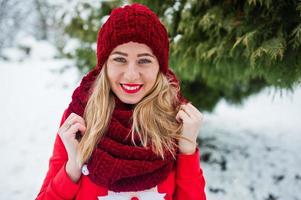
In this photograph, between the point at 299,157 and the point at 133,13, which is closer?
the point at 133,13

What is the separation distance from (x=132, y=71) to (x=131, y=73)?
11 millimetres

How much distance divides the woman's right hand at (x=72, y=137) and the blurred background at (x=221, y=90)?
1.23 meters

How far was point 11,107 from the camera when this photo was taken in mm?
6195

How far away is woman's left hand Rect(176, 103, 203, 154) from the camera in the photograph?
1579 millimetres

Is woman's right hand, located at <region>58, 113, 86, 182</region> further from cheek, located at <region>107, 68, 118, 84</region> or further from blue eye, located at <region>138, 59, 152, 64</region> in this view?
blue eye, located at <region>138, 59, 152, 64</region>

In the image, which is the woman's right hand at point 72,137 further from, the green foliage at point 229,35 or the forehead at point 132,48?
the green foliage at point 229,35

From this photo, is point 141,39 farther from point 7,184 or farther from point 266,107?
point 266,107

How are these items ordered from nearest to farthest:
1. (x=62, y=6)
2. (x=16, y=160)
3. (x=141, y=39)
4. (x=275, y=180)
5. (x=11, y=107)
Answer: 1. (x=141, y=39)
2. (x=275, y=180)
3. (x=62, y=6)
4. (x=16, y=160)
5. (x=11, y=107)

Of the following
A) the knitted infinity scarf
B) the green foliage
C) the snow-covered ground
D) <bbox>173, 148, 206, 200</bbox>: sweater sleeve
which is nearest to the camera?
the knitted infinity scarf

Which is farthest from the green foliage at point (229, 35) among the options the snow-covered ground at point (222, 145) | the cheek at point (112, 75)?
the cheek at point (112, 75)

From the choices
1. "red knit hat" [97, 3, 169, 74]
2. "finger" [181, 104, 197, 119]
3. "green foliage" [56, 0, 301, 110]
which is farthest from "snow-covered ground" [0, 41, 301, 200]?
"red knit hat" [97, 3, 169, 74]

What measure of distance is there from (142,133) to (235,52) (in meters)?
1.26

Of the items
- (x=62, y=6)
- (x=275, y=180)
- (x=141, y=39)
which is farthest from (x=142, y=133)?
(x=62, y=6)

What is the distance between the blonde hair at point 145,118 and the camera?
1.57 metres
